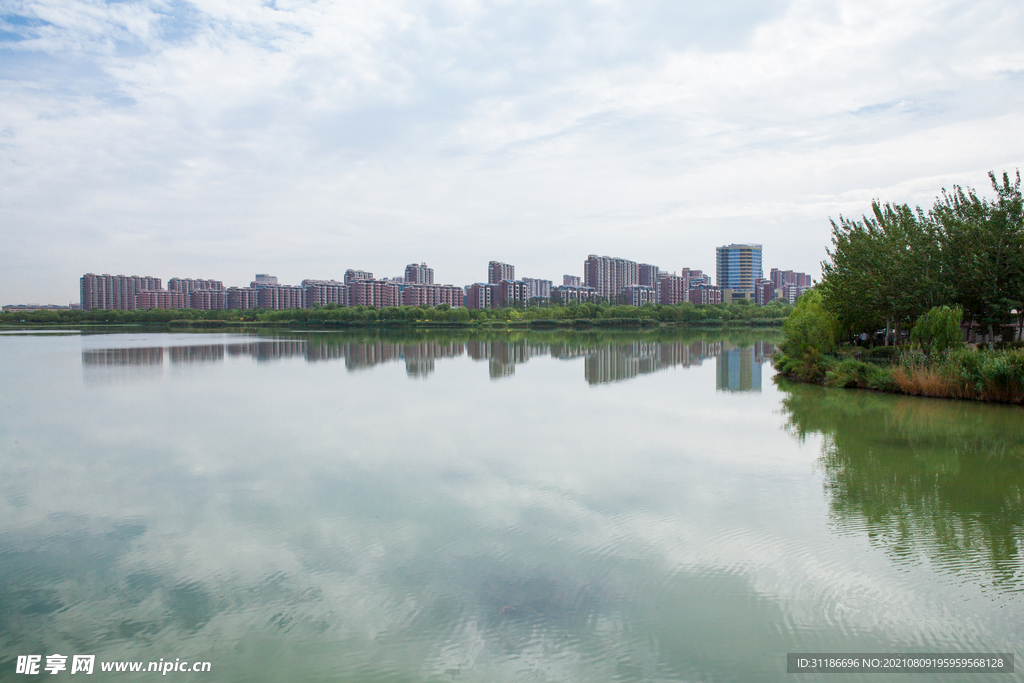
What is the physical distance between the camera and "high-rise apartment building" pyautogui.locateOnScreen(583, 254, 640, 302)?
149 meters

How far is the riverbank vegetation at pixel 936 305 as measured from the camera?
48.2ft

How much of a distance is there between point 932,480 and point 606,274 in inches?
5690

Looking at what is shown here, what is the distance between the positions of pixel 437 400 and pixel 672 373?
32.7 feet

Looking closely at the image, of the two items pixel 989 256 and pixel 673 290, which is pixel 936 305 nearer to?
pixel 989 256

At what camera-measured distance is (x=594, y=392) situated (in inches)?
667

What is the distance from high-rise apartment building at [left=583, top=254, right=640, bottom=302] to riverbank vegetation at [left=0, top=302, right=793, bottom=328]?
53019 mm

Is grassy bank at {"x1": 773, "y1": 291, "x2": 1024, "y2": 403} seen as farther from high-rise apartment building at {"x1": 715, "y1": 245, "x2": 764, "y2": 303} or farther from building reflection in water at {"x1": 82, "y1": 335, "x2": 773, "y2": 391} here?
high-rise apartment building at {"x1": 715, "y1": 245, "x2": 764, "y2": 303}

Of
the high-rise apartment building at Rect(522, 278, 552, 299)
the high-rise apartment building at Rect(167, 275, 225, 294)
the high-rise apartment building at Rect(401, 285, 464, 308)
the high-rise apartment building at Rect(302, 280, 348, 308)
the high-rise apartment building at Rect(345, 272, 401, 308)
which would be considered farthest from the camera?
the high-rise apartment building at Rect(522, 278, 552, 299)

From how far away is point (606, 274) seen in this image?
5920 inches

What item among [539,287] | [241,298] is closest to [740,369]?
[241,298]

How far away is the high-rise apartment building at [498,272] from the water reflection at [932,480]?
450 ft

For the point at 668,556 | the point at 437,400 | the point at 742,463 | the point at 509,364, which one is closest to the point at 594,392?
the point at 437,400

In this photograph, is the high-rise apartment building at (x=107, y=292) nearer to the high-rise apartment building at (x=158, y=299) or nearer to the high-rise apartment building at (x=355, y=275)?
the high-rise apartment building at (x=158, y=299)

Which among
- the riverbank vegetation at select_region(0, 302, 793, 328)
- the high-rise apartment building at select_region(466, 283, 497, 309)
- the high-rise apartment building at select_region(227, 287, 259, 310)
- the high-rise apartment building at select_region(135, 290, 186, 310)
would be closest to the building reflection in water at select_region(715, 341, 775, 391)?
the riverbank vegetation at select_region(0, 302, 793, 328)
